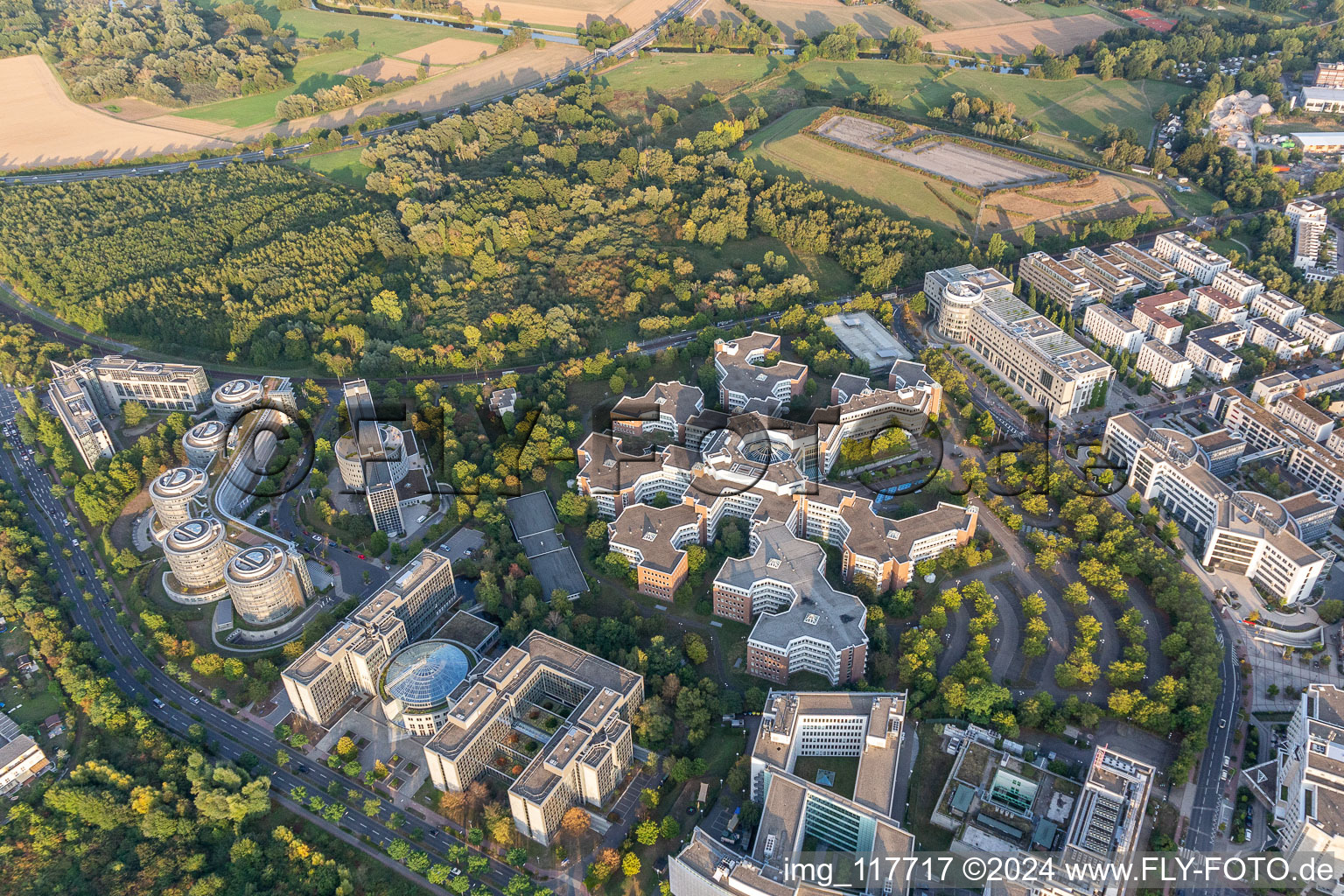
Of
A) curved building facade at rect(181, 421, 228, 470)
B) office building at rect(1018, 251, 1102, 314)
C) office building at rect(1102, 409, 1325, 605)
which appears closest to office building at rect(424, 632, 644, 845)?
curved building facade at rect(181, 421, 228, 470)

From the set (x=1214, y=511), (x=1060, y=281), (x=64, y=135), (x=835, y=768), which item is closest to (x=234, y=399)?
(x=835, y=768)

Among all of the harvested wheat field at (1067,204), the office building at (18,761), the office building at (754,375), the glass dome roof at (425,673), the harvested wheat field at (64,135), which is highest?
the harvested wheat field at (64,135)

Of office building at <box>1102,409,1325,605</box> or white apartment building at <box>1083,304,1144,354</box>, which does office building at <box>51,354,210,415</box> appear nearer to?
office building at <box>1102,409,1325,605</box>

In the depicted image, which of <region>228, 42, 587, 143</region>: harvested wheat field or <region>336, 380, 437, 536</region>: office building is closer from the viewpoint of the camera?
<region>336, 380, 437, 536</region>: office building

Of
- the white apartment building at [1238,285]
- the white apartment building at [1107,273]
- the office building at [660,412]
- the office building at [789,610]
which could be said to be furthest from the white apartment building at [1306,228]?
the office building at [789,610]

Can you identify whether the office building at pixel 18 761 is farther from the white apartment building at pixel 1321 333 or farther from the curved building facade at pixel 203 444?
the white apartment building at pixel 1321 333

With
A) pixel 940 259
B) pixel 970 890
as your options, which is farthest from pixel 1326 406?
pixel 970 890

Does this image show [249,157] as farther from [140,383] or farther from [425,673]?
[425,673]
